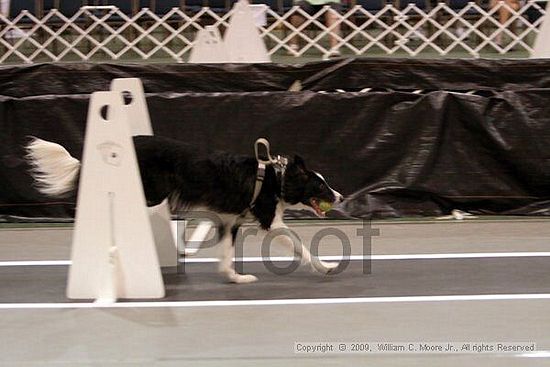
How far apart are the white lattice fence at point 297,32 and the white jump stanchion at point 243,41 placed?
87.2 inches

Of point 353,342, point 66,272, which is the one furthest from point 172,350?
point 66,272

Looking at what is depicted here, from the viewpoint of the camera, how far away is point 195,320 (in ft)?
13.1

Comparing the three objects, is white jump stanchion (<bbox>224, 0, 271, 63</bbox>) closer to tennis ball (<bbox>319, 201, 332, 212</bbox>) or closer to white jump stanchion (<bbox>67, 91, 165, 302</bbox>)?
tennis ball (<bbox>319, 201, 332, 212</bbox>)

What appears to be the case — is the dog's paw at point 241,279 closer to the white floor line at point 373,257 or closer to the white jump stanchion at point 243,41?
the white floor line at point 373,257

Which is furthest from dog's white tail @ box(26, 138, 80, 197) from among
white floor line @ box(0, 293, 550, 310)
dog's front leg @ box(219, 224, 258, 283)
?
dog's front leg @ box(219, 224, 258, 283)

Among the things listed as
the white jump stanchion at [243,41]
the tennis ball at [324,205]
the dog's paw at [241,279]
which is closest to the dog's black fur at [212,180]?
the tennis ball at [324,205]

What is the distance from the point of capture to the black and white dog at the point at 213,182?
4480 millimetres

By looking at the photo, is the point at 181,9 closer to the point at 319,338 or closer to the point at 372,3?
the point at 372,3

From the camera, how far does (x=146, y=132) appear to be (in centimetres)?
485

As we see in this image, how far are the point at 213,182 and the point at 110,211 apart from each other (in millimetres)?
567

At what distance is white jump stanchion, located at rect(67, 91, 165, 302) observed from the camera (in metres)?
4.18

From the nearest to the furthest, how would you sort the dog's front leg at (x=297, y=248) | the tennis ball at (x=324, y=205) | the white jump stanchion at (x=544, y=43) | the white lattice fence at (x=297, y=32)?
1. the dog's front leg at (x=297, y=248)
2. the tennis ball at (x=324, y=205)
3. the white jump stanchion at (x=544, y=43)
4. the white lattice fence at (x=297, y=32)

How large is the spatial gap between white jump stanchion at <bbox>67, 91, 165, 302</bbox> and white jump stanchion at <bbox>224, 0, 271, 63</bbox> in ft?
12.7

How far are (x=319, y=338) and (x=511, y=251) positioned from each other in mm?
1934
